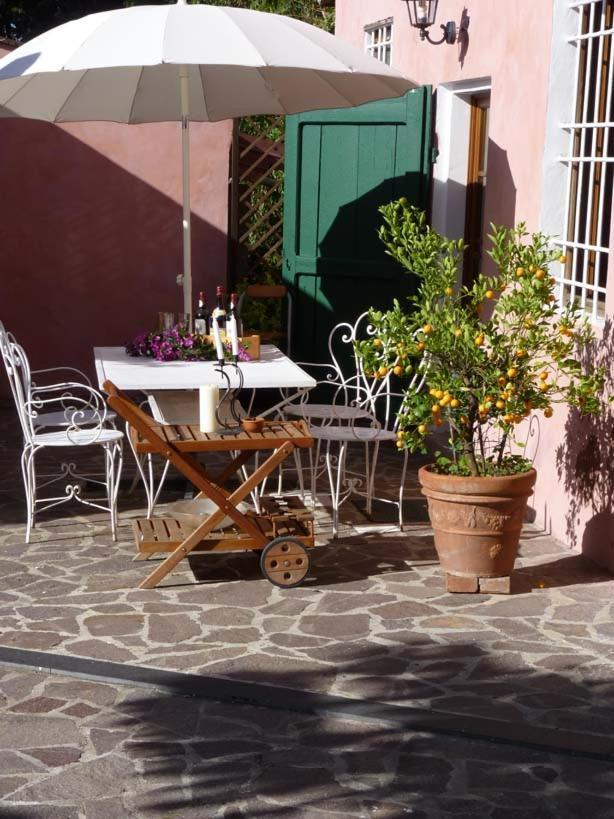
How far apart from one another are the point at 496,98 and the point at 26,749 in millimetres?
4778

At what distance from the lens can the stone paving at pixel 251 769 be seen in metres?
3.27

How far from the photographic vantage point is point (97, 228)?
→ 9.27m

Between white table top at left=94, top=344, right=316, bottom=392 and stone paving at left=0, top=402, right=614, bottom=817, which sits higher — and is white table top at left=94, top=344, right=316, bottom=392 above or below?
above

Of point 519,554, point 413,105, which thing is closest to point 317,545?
point 519,554

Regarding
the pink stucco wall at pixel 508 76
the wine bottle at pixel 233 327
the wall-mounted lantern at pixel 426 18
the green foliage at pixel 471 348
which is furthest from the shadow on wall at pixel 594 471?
the wall-mounted lantern at pixel 426 18

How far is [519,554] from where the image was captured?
18.5ft

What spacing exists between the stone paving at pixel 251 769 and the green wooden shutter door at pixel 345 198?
14.3ft

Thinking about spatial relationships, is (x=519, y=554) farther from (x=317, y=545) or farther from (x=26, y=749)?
(x=26, y=749)

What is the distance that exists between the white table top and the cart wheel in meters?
0.73

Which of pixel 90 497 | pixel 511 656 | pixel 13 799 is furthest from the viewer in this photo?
pixel 90 497

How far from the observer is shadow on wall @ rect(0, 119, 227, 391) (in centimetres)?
917

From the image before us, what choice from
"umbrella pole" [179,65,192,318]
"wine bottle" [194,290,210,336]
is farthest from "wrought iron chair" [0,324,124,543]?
"umbrella pole" [179,65,192,318]

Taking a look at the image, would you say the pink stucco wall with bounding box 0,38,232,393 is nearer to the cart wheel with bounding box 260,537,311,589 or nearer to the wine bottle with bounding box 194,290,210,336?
the wine bottle with bounding box 194,290,210,336

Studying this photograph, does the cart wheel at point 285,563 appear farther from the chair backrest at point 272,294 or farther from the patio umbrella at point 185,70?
the chair backrest at point 272,294
